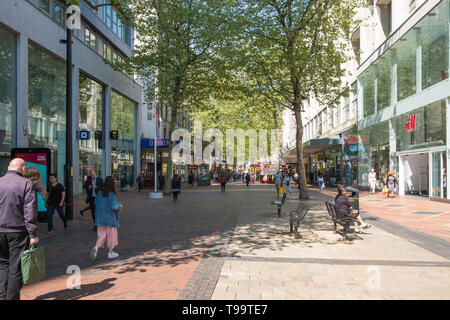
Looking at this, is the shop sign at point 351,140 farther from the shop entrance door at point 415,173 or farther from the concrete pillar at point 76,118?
the concrete pillar at point 76,118

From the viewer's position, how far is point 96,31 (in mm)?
26516

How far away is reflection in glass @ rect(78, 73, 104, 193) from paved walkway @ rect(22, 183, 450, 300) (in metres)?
14.4

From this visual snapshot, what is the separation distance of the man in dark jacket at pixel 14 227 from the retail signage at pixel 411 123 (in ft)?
68.1

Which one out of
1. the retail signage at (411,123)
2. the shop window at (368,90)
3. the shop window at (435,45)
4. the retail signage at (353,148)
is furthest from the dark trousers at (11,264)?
the retail signage at (353,148)

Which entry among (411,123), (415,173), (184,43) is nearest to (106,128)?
(184,43)

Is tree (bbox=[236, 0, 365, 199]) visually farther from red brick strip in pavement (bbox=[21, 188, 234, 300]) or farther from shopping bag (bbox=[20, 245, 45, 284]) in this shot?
shopping bag (bbox=[20, 245, 45, 284])

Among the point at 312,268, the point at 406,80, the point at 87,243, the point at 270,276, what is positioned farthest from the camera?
the point at 406,80

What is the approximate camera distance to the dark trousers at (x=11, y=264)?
4.30 meters

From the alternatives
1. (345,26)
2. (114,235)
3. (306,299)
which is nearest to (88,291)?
(114,235)

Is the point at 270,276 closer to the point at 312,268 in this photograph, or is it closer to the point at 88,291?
the point at 312,268

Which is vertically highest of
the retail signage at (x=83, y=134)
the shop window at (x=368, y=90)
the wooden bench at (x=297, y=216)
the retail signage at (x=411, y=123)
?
the shop window at (x=368, y=90)

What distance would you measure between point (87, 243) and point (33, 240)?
474cm

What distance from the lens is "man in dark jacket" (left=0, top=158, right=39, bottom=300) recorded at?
4.31 metres

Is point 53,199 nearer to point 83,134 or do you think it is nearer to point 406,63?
point 83,134
